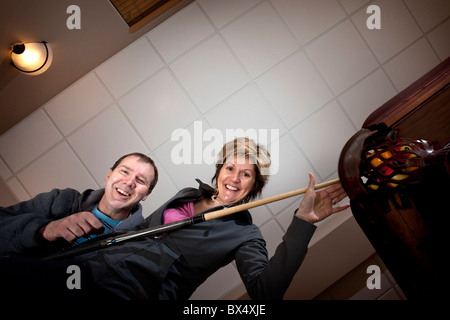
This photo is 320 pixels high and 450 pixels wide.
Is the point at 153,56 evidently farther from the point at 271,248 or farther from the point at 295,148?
the point at 271,248

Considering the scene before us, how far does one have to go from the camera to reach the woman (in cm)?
120

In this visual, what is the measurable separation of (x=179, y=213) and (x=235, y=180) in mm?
338

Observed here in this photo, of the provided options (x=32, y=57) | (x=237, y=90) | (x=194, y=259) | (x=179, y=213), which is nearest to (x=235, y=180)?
(x=179, y=213)

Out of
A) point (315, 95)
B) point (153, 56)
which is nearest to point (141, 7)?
point (153, 56)

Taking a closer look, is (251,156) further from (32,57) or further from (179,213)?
(32,57)

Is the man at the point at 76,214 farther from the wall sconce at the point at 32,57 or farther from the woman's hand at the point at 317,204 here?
the woman's hand at the point at 317,204

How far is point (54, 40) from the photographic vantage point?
67.2 inches

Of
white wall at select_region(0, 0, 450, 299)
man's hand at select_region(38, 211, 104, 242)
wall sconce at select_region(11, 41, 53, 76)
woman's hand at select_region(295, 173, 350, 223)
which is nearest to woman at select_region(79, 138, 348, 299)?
woman's hand at select_region(295, 173, 350, 223)

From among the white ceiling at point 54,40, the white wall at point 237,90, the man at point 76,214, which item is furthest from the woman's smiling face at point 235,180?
the white ceiling at point 54,40

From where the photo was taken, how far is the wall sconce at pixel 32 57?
62.0 inches

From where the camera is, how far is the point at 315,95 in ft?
6.31

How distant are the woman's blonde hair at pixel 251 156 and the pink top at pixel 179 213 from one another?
264mm

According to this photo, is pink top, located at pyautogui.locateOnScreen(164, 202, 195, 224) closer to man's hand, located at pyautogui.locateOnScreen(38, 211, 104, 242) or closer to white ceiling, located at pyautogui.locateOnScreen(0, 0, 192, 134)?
man's hand, located at pyautogui.locateOnScreen(38, 211, 104, 242)

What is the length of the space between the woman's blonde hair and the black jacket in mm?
240
